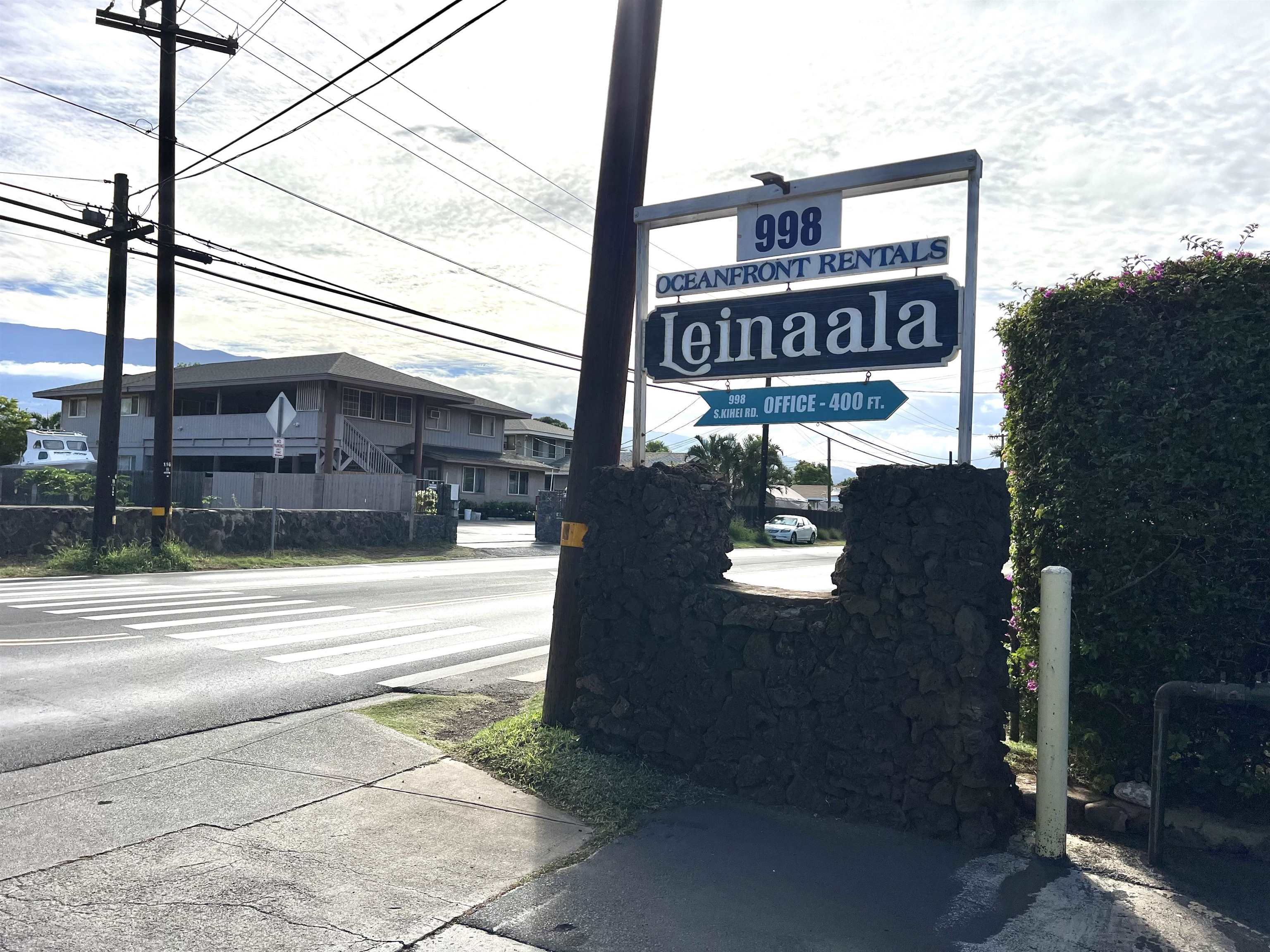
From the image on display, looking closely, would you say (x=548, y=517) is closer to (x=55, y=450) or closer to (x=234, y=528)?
(x=234, y=528)

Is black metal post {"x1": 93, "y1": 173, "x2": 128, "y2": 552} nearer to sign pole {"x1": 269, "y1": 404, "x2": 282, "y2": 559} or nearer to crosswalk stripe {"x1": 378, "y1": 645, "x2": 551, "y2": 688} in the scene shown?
sign pole {"x1": 269, "y1": 404, "x2": 282, "y2": 559}

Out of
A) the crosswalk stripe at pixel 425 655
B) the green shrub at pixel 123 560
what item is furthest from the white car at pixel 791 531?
the crosswalk stripe at pixel 425 655

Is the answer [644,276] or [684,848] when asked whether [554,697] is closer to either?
[684,848]

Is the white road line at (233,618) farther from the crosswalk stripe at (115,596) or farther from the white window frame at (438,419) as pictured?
the white window frame at (438,419)

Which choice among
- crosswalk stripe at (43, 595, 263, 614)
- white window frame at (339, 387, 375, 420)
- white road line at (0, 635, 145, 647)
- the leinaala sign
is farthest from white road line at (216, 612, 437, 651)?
white window frame at (339, 387, 375, 420)

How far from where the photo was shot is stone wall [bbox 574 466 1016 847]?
4.94 meters

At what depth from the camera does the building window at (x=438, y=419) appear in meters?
44.4

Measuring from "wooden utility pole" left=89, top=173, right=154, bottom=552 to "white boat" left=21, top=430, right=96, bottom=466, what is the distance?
809 inches

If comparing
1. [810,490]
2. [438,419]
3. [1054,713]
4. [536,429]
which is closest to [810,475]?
[810,490]

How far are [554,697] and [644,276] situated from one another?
9.80 ft

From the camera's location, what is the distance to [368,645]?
11109 millimetres

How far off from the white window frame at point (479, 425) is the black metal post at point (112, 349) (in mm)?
27503

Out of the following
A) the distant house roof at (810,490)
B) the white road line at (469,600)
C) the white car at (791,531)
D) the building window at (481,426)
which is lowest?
the white road line at (469,600)

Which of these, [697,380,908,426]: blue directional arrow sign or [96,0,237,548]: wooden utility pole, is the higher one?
[96,0,237,548]: wooden utility pole
